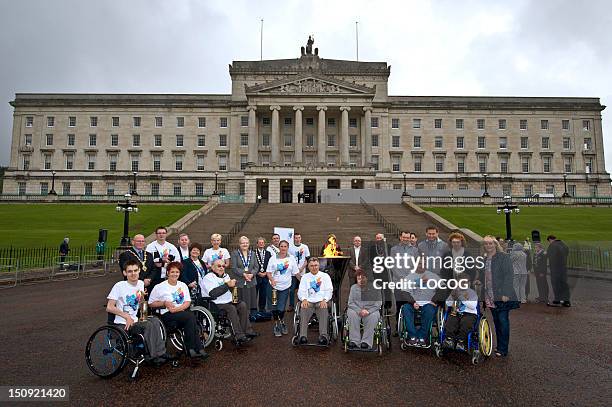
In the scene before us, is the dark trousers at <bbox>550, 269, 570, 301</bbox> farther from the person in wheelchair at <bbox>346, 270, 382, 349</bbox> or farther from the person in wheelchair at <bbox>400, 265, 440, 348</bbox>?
the person in wheelchair at <bbox>346, 270, 382, 349</bbox>

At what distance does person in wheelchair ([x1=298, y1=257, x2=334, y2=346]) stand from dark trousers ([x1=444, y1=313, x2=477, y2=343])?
2.42 meters

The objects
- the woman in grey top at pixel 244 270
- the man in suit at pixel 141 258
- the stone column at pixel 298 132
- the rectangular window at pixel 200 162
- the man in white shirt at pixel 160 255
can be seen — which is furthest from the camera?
the rectangular window at pixel 200 162

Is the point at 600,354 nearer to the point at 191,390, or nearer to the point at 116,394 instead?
the point at 191,390

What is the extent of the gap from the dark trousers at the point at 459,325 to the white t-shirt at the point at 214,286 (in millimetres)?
Answer: 4483

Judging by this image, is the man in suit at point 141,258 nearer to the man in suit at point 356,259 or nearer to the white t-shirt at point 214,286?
the white t-shirt at point 214,286

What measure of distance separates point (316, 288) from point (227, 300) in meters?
1.92

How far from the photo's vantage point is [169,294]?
725 cm

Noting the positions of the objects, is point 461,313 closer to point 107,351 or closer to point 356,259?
point 356,259

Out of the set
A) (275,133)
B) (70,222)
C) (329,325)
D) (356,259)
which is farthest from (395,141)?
(329,325)

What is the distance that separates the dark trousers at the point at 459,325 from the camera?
750 centimetres

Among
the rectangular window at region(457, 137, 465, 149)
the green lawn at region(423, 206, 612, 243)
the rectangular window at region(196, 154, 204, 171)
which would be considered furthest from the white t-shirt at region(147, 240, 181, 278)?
the rectangular window at region(457, 137, 465, 149)

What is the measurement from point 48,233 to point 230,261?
1167 inches

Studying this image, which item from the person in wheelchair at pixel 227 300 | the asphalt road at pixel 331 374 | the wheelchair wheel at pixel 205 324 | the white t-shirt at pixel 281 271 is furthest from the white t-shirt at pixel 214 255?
the asphalt road at pixel 331 374

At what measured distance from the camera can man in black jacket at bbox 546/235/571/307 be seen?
42.7 ft
